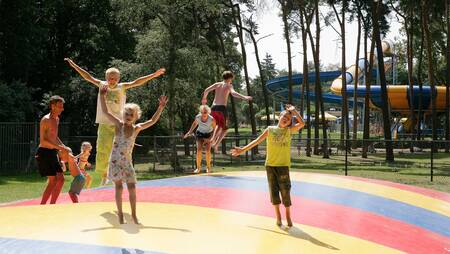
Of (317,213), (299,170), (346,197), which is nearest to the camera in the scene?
(317,213)

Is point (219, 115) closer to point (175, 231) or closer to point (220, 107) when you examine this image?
point (220, 107)

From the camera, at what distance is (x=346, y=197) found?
852 centimetres

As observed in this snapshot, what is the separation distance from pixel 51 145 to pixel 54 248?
2397 millimetres

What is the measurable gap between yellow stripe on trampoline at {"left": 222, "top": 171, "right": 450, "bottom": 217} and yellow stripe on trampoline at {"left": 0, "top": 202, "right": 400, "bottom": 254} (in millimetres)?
3500

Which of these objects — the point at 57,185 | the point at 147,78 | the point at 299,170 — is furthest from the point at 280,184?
the point at 299,170

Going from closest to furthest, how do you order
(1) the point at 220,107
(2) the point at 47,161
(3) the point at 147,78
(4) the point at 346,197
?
(3) the point at 147,78, (2) the point at 47,161, (4) the point at 346,197, (1) the point at 220,107

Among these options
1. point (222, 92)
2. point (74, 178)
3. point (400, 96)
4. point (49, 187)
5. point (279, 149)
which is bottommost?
point (49, 187)

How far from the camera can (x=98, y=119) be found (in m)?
7.00

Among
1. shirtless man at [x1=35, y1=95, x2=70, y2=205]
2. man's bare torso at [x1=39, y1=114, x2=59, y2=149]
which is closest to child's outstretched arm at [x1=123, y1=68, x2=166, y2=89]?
shirtless man at [x1=35, y1=95, x2=70, y2=205]

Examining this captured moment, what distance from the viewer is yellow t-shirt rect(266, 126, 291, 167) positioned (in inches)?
239

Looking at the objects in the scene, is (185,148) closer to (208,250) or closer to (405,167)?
(405,167)

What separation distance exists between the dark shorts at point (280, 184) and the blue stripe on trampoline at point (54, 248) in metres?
1.97

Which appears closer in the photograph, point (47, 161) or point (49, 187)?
→ point (47, 161)

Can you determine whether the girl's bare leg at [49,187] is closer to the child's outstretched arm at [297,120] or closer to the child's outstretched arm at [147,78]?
the child's outstretched arm at [147,78]
